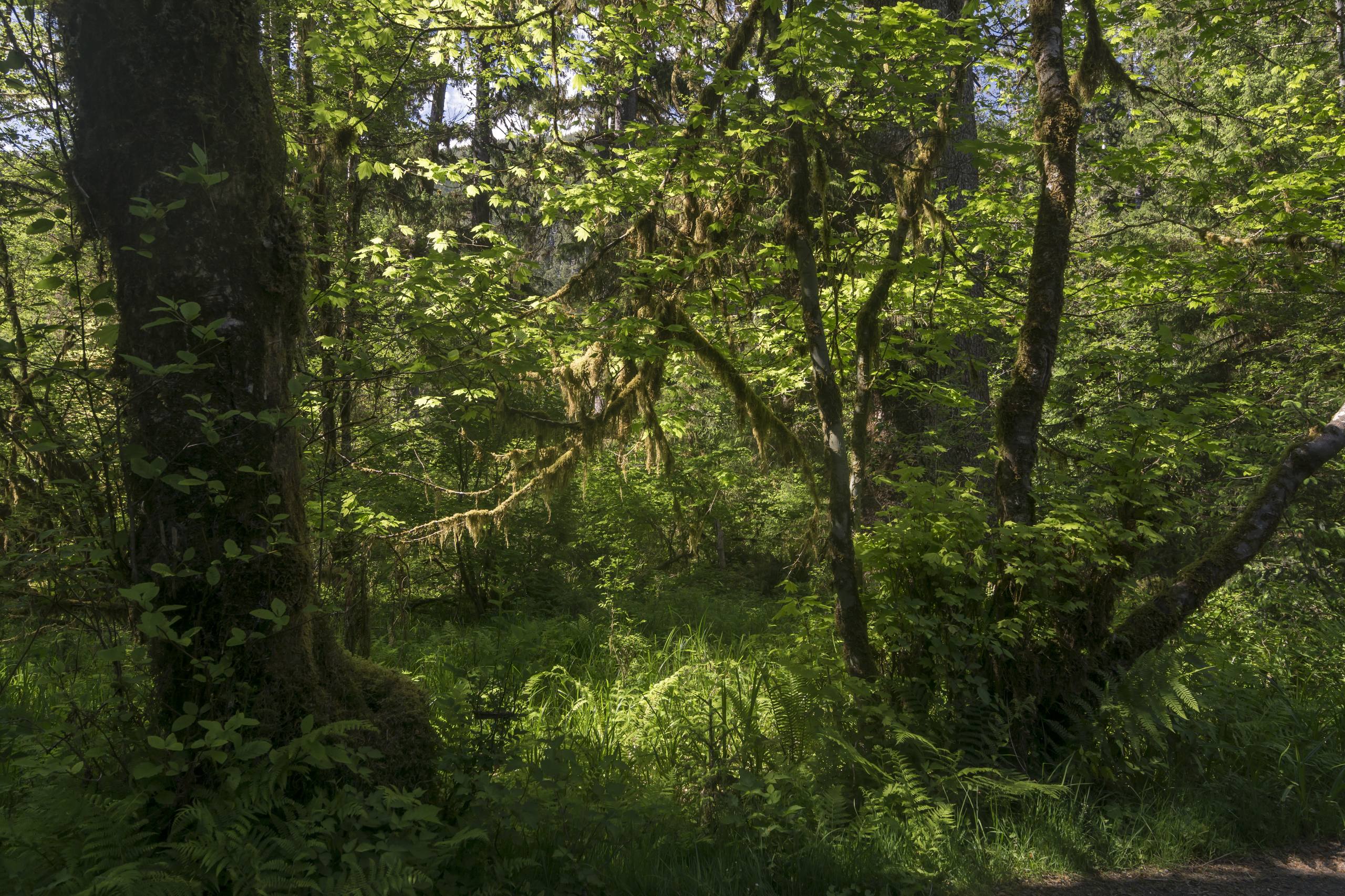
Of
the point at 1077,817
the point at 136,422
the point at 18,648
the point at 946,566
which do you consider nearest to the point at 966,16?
the point at 946,566

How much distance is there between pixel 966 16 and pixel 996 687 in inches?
210

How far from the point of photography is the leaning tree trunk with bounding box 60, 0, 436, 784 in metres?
3.02

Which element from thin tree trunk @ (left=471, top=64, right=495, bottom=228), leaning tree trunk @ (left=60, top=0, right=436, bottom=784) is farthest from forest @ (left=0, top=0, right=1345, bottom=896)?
thin tree trunk @ (left=471, top=64, right=495, bottom=228)

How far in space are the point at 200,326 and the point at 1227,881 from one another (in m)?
5.46

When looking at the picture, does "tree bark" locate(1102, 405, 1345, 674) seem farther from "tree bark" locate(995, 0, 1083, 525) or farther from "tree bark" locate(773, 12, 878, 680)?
"tree bark" locate(773, 12, 878, 680)

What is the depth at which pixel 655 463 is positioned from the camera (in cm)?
728

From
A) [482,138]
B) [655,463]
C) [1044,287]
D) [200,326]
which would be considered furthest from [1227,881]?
[482,138]

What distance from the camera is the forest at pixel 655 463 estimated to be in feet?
9.76

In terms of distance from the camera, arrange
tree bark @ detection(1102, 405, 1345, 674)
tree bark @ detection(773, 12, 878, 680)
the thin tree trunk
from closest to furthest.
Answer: tree bark @ detection(1102, 405, 1345, 674) → tree bark @ detection(773, 12, 878, 680) → the thin tree trunk

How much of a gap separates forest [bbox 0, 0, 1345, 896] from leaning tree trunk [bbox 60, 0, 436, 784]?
2cm

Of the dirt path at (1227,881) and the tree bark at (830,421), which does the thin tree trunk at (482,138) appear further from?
the dirt path at (1227,881)

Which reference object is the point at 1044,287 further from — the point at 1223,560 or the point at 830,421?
the point at 1223,560

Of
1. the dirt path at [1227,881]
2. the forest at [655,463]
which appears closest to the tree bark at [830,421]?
the forest at [655,463]

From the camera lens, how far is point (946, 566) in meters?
4.72
